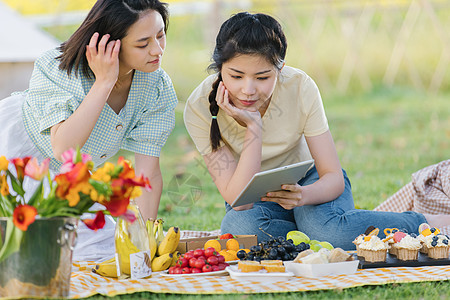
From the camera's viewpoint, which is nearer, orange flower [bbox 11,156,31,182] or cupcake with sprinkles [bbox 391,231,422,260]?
orange flower [bbox 11,156,31,182]

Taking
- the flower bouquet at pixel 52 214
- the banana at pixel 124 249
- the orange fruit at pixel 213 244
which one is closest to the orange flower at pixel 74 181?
the flower bouquet at pixel 52 214

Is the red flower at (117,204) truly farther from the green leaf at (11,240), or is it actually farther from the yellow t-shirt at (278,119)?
the yellow t-shirt at (278,119)

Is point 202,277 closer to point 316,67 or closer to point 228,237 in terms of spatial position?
point 228,237

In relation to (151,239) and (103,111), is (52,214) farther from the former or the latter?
(103,111)

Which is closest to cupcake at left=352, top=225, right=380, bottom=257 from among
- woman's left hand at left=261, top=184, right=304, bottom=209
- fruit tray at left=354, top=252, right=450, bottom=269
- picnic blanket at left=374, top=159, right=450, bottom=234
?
fruit tray at left=354, top=252, right=450, bottom=269

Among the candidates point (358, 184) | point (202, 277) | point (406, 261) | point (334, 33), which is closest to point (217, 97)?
point (202, 277)

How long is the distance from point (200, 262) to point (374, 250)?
2.89 ft

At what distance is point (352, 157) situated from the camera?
805 cm

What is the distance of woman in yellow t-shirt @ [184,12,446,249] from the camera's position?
3.47m

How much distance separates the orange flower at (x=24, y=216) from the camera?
2.35m

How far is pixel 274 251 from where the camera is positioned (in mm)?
3084

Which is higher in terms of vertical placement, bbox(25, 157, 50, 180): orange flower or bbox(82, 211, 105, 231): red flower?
bbox(25, 157, 50, 180): orange flower

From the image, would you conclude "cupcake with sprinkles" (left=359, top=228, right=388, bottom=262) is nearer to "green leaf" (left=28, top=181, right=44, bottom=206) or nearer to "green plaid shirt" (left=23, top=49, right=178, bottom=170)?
"green plaid shirt" (left=23, top=49, right=178, bottom=170)

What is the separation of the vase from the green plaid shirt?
99cm
